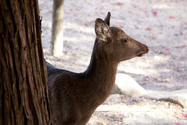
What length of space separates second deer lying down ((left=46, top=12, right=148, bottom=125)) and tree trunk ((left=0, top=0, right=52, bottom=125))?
32.2 inches

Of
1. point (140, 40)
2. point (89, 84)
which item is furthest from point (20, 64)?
point (140, 40)

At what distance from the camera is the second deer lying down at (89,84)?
2.78 metres

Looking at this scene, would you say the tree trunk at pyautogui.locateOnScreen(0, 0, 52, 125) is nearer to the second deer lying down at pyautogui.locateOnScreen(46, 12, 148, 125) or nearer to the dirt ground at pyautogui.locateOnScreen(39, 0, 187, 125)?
the second deer lying down at pyautogui.locateOnScreen(46, 12, 148, 125)

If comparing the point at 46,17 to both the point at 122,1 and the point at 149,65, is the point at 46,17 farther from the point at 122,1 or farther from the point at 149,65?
the point at 149,65

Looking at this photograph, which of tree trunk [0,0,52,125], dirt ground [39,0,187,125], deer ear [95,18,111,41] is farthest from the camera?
dirt ground [39,0,187,125]

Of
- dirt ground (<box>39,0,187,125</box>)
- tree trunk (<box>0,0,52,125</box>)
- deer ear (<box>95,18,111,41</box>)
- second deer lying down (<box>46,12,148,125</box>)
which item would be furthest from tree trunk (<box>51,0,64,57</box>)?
tree trunk (<box>0,0,52,125</box>)

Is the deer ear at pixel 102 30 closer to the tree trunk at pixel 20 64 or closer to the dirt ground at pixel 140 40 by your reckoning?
the tree trunk at pixel 20 64

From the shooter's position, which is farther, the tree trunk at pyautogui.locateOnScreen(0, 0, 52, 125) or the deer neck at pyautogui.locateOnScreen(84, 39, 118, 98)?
the deer neck at pyautogui.locateOnScreen(84, 39, 118, 98)

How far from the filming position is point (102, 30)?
9.26ft

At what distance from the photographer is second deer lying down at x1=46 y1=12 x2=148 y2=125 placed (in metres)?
2.78

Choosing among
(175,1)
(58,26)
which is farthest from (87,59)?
(175,1)

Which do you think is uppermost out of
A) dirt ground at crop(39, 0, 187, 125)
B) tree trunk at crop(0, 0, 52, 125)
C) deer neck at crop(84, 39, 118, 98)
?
tree trunk at crop(0, 0, 52, 125)

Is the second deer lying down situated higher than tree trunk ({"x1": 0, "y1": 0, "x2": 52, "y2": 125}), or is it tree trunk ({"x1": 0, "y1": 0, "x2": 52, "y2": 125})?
tree trunk ({"x1": 0, "y1": 0, "x2": 52, "y2": 125})

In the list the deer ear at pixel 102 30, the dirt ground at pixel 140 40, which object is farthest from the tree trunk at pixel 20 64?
the dirt ground at pixel 140 40
